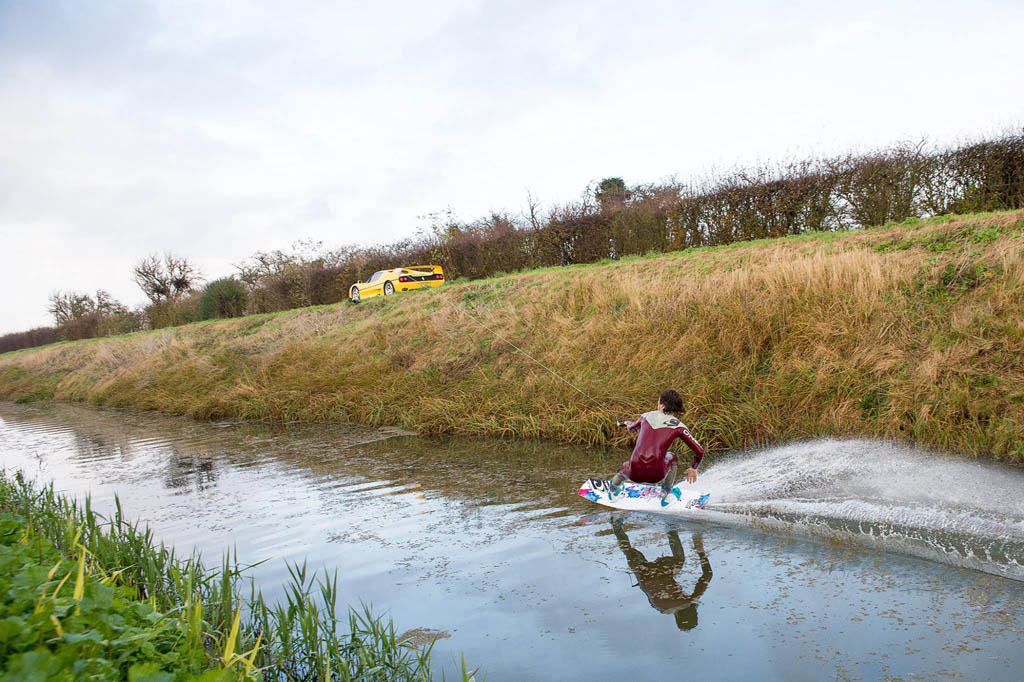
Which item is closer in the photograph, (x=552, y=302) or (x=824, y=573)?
(x=824, y=573)

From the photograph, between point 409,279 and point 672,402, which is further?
point 409,279

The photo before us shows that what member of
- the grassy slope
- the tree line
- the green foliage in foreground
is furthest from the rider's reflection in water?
the tree line

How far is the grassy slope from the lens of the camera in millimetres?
8203

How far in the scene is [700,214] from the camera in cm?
1853

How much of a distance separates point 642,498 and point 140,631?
5129 millimetres

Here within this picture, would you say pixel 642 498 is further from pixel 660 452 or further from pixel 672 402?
pixel 672 402

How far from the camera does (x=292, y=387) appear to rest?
16.4 m

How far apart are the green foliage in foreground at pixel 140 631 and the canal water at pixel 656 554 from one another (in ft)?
2.88

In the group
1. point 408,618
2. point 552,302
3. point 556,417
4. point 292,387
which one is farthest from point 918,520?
point 292,387

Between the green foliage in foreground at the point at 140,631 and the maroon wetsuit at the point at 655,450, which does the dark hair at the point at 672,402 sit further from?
the green foliage in foreground at the point at 140,631

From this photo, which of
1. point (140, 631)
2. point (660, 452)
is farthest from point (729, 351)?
point (140, 631)

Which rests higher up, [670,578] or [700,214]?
[700,214]

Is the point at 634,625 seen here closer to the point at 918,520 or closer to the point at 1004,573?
the point at 1004,573

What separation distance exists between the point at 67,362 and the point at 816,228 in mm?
34028
